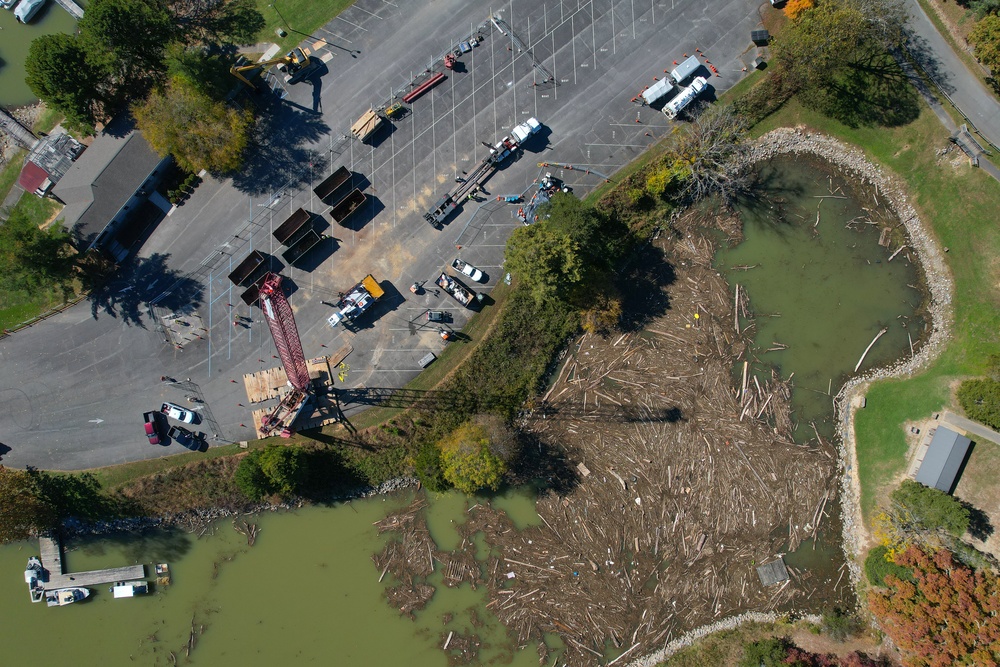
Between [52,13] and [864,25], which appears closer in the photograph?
[864,25]

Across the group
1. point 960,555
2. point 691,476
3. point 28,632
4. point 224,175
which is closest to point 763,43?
point 691,476

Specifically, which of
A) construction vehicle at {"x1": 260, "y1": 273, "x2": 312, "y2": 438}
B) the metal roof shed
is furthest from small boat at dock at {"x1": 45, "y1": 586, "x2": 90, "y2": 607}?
the metal roof shed

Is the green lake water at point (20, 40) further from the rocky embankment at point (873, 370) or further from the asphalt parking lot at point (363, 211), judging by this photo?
the rocky embankment at point (873, 370)

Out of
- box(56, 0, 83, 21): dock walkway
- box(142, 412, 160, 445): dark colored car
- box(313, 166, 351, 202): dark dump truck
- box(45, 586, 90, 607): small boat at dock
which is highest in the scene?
box(56, 0, 83, 21): dock walkway

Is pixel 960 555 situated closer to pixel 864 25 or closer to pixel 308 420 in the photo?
pixel 864 25

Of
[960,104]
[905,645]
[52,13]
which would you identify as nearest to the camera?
[905,645]

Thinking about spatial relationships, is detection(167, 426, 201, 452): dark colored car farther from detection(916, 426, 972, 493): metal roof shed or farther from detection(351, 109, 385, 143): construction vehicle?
detection(916, 426, 972, 493): metal roof shed

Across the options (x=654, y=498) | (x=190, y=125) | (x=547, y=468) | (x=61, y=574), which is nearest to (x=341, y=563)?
(x=547, y=468)

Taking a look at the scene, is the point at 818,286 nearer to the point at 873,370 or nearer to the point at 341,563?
the point at 873,370
